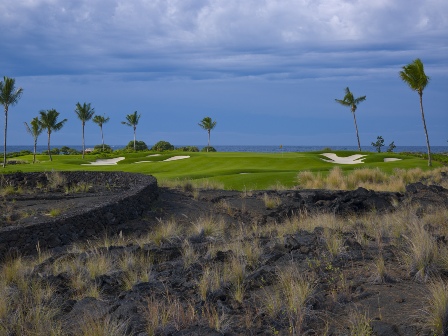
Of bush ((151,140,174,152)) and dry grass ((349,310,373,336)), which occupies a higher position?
bush ((151,140,174,152))

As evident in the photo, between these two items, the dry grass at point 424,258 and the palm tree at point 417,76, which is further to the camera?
the palm tree at point 417,76

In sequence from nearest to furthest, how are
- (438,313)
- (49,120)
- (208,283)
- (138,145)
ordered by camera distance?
(438,313)
(208,283)
(49,120)
(138,145)

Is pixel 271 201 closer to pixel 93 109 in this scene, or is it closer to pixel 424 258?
pixel 424 258

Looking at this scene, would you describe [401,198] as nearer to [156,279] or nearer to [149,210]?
[149,210]

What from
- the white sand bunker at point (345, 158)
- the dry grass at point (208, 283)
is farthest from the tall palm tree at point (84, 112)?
the dry grass at point (208, 283)

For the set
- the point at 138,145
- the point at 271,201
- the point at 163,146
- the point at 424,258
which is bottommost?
the point at 271,201

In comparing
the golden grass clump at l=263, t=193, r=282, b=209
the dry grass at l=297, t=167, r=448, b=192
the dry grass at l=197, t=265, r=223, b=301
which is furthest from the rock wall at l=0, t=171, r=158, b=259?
the dry grass at l=297, t=167, r=448, b=192

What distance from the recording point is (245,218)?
19.1 m

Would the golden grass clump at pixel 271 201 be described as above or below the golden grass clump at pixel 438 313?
below

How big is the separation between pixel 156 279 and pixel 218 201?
44.6ft

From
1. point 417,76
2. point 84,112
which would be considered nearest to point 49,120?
point 84,112

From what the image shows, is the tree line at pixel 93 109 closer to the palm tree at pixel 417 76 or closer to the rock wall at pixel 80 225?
the palm tree at pixel 417 76

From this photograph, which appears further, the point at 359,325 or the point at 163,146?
the point at 163,146

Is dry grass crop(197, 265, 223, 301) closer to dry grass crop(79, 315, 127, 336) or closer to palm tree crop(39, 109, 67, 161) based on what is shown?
dry grass crop(79, 315, 127, 336)
